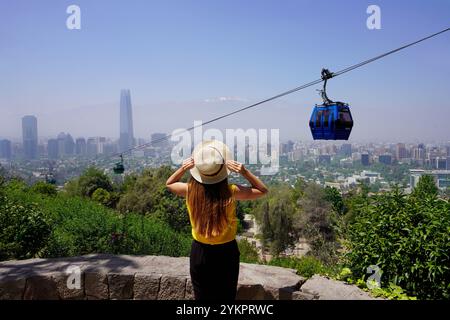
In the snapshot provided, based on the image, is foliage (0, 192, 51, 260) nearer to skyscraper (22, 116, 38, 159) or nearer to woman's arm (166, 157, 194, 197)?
woman's arm (166, 157, 194, 197)

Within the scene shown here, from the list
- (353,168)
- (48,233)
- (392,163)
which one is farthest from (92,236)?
Result: (353,168)

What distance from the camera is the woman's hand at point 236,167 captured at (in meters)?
1.82

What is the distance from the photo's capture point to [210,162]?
68.8 inches

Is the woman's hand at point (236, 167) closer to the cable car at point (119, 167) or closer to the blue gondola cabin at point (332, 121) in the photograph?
the blue gondola cabin at point (332, 121)

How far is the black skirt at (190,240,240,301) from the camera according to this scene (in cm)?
183

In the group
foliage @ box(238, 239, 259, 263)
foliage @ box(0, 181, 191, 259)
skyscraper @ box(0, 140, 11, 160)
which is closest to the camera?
foliage @ box(0, 181, 191, 259)

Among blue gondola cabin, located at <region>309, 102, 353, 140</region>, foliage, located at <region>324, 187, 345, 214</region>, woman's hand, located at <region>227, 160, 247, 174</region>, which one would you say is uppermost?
blue gondola cabin, located at <region>309, 102, 353, 140</region>

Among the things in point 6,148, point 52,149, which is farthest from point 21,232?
point 6,148

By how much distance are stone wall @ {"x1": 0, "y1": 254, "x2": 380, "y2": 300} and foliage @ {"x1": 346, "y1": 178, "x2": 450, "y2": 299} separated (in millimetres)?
328

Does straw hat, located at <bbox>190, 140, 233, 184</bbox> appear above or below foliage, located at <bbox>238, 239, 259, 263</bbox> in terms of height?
above

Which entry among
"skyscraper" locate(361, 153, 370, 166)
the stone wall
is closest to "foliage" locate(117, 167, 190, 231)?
"skyscraper" locate(361, 153, 370, 166)

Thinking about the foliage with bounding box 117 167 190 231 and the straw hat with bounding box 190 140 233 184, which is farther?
the foliage with bounding box 117 167 190 231

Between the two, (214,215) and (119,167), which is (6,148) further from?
(214,215)
